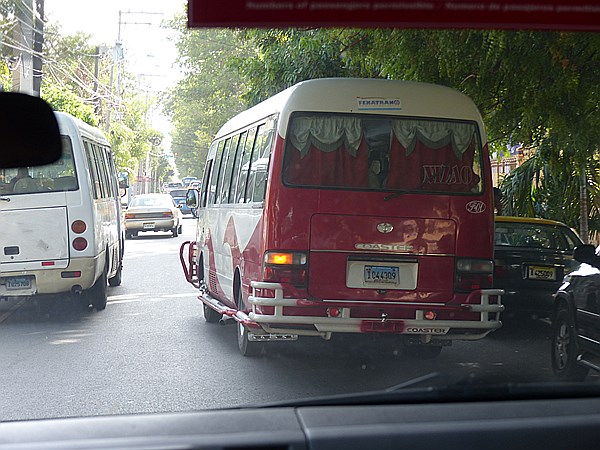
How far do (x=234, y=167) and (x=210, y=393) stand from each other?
3907mm

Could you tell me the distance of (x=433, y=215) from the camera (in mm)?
8797

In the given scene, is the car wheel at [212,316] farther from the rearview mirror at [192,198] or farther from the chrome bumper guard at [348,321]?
the chrome bumper guard at [348,321]

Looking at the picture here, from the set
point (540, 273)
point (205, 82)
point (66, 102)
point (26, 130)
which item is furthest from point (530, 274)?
point (66, 102)

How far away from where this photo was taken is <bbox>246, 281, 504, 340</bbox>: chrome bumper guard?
856 cm

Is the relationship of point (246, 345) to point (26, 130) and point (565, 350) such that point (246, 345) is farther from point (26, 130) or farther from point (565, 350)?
point (26, 130)

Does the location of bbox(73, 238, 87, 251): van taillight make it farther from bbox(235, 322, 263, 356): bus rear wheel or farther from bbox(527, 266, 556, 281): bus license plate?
bbox(527, 266, 556, 281): bus license plate

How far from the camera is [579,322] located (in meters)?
8.28

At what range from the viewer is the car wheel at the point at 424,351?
10078 millimetres

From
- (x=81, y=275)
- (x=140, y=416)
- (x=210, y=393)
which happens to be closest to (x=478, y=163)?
(x=210, y=393)

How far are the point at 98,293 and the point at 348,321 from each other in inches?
244

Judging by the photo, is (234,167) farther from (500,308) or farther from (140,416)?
(140,416)

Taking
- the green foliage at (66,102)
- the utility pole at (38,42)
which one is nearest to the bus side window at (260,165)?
the utility pole at (38,42)

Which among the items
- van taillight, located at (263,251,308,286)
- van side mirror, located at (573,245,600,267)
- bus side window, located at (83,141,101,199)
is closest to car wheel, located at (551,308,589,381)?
van side mirror, located at (573,245,600,267)

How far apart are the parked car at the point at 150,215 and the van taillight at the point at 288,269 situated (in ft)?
82.3
